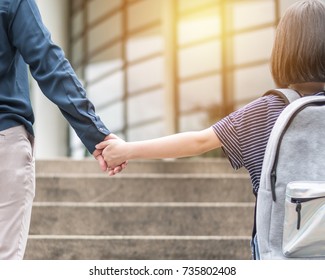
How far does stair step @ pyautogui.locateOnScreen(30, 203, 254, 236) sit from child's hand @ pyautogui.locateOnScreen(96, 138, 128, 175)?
2.01m

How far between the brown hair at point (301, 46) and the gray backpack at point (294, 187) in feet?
0.49

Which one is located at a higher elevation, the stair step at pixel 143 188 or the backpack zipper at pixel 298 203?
the backpack zipper at pixel 298 203

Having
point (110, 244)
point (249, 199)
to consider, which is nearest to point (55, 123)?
point (249, 199)

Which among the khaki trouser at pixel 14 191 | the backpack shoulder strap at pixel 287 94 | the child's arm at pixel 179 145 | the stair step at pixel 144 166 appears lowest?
the stair step at pixel 144 166

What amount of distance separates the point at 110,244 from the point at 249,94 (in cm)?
757

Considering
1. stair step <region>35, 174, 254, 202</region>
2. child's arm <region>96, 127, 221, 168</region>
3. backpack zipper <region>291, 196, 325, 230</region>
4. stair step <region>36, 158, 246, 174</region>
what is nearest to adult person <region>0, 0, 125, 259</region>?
child's arm <region>96, 127, 221, 168</region>

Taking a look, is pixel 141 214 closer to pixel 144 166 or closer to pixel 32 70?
pixel 144 166

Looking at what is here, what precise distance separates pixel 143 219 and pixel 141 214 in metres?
0.04

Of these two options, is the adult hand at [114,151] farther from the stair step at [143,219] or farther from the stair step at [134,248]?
the stair step at [143,219]

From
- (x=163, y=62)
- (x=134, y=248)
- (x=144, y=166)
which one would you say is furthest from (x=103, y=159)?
(x=163, y=62)

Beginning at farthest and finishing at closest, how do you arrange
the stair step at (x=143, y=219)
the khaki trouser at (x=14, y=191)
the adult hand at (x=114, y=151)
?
the stair step at (x=143, y=219), the adult hand at (x=114, y=151), the khaki trouser at (x=14, y=191)

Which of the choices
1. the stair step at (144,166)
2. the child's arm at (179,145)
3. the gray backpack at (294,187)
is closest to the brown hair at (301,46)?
the gray backpack at (294,187)

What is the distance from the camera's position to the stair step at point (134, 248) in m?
4.30
